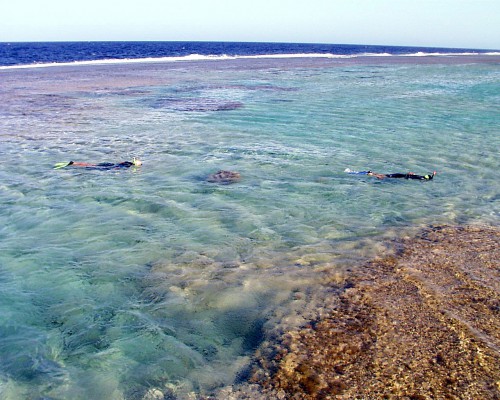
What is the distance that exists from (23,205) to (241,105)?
1487 cm

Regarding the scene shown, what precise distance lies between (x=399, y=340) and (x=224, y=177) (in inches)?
270

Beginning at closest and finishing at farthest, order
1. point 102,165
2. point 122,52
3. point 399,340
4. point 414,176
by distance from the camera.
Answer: point 399,340 → point 414,176 → point 102,165 → point 122,52

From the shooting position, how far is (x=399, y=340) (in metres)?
5.05

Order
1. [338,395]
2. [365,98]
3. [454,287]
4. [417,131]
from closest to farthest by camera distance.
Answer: [338,395] → [454,287] → [417,131] → [365,98]

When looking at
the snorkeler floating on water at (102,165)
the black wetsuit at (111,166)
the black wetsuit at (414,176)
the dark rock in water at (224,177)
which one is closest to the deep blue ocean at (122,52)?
the snorkeler floating on water at (102,165)

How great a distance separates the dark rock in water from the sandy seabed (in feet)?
16.0

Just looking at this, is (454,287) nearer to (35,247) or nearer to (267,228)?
(267,228)

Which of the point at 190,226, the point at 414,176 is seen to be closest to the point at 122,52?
the point at 414,176

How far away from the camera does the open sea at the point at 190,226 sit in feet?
16.6

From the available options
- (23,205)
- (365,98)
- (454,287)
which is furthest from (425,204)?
(365,98)

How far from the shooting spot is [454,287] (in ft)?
20.2

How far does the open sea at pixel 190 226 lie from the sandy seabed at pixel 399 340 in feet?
1.24

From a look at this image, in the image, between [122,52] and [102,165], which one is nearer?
[102,165]

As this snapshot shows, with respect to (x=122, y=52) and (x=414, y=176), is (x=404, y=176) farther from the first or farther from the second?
(x=122, y=52)
